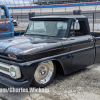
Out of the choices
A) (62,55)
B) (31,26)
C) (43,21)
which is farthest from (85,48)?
(31,26)

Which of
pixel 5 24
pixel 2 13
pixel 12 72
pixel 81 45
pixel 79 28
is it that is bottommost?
pixel 12 72

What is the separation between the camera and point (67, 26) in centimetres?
414

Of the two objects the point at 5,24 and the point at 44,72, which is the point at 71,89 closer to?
the point at 44,72

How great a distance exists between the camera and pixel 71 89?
3.69m

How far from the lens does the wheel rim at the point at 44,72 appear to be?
359 cm

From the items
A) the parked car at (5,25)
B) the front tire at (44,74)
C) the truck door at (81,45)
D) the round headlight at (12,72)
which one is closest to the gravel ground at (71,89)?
the front tire at (44,74)

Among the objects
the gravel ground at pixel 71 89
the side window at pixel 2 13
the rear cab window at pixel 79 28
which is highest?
the side window at pixel 2 13

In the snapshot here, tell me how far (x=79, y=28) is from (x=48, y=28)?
1009 millimetres

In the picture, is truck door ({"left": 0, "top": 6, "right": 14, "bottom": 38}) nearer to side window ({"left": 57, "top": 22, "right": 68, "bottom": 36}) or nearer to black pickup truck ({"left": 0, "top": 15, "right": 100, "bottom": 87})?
black pickup truck ({"left": 0, "top": 15, "right": 100, "bottom": 87})

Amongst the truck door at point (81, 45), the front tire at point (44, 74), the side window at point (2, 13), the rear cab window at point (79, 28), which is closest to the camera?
the front tire at point (44, 74)

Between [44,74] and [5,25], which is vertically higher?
[5,25]

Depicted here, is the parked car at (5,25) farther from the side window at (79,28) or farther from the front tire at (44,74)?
the front tire at (44,74)

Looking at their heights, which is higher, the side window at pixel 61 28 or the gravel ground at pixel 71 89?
the side window at pixel 61 28

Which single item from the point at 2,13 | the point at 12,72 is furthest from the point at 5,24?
the point at 12,72
